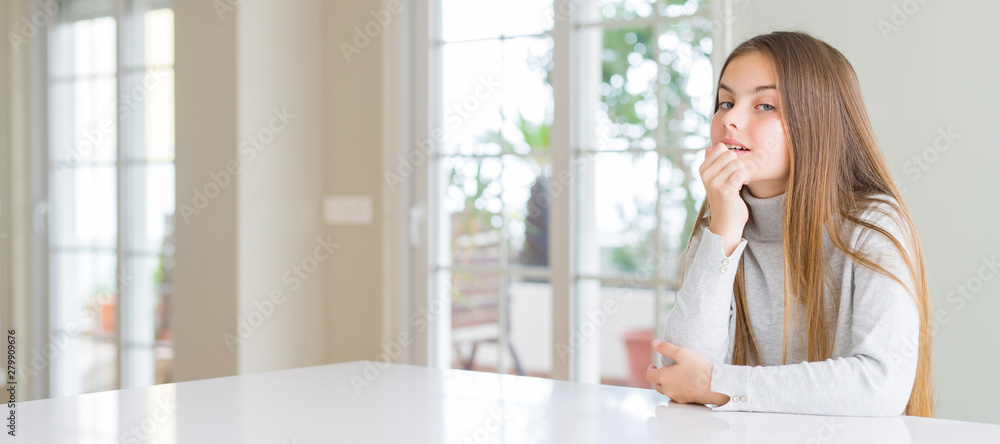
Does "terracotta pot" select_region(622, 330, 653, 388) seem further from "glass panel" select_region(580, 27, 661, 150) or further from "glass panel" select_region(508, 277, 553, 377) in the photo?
"glass panel" select_region(580, 27, 661, 150)

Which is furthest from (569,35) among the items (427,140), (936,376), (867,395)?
(867,395)

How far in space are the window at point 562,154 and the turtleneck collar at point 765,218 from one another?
125 cm

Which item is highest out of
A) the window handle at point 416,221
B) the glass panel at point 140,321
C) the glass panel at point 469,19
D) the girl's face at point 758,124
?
the glass panel at point 469,19

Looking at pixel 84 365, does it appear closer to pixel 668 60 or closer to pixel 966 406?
pixel 668 60

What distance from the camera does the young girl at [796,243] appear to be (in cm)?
118

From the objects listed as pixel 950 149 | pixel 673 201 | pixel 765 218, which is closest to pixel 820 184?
pixel 765 218

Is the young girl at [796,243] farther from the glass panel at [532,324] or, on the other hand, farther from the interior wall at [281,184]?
the glass panel at [532,324]

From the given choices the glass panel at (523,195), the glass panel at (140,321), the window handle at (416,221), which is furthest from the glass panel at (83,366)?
the glass panel at (523,195)

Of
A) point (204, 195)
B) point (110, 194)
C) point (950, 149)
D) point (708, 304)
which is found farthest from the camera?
point (110, 194)

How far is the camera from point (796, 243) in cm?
130

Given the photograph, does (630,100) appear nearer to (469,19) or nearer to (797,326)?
(469,19)

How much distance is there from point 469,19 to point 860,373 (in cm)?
233

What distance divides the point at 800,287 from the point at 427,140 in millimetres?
2067

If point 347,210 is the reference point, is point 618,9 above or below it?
above
